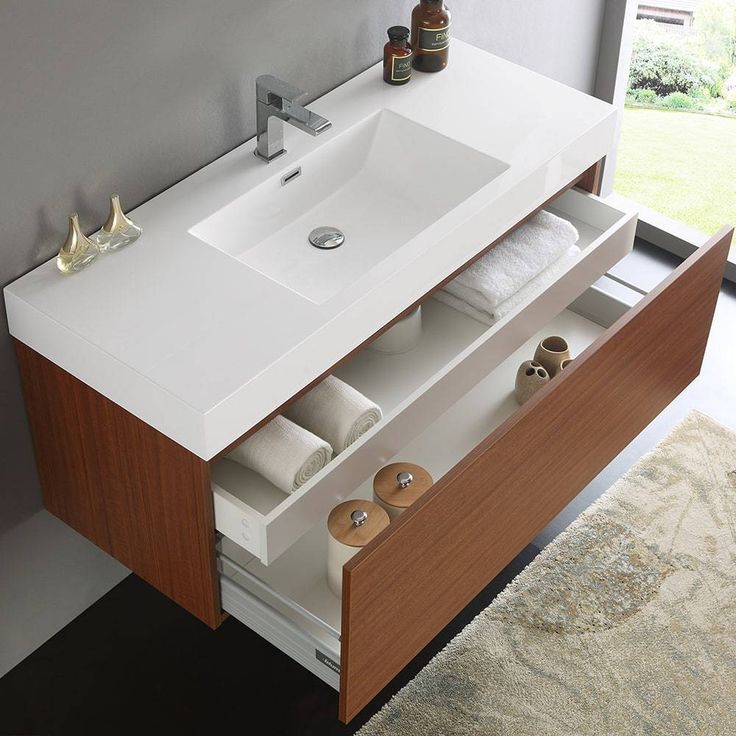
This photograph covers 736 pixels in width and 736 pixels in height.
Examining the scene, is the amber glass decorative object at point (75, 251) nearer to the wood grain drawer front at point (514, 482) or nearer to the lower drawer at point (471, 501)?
the lower drawer at point (471, 501)

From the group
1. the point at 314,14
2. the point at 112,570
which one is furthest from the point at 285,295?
the point at 112,570

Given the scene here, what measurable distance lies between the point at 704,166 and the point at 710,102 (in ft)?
1.13

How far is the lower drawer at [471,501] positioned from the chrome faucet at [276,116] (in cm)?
54

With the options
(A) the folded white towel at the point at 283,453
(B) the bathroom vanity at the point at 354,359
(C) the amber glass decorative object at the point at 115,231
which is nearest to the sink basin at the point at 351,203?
(B) the bathroom vanity at the point at 354,359

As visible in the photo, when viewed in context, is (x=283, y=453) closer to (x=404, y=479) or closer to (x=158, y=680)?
(x=404, y=479)

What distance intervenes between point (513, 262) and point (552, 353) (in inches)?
7.6

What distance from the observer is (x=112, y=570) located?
93.0 inches

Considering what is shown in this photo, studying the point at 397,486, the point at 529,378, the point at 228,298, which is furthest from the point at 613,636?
the point at 228,298

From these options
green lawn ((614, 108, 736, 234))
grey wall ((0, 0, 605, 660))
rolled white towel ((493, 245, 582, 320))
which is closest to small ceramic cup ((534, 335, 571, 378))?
rolled white towel ((493, 245, 582, 320))

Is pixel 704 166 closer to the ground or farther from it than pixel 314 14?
closer to the ground

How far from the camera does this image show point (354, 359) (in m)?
2.08

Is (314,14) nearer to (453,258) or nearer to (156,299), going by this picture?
(453,258)

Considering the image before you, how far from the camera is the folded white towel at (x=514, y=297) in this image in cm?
209

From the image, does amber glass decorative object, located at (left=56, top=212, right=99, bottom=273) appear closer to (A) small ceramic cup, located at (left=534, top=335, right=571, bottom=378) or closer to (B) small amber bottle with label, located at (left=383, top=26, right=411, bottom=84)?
(B) small amber bottle with label, located at (left=383, top=26, right=411, bottom=84)
